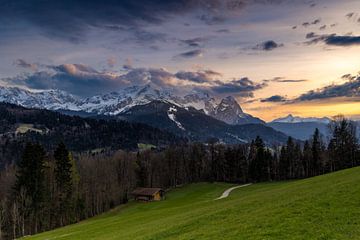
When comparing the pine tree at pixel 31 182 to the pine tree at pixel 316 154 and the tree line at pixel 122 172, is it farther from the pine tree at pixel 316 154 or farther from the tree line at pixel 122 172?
the pine tree at pixel 316 154

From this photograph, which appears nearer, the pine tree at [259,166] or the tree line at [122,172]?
the tree line at [122,172]

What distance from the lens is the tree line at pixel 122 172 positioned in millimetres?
91125

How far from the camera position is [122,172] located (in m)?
152

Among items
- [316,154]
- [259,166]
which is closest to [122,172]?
[259,166]

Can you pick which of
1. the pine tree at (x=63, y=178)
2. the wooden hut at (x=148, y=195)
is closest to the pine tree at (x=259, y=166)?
the wooden hut at (x=148, y=195)

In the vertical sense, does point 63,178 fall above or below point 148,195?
above

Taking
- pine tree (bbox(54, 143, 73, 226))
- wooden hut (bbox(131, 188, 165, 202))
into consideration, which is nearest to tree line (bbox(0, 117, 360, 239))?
pine tree (bbox(54, 143, 73, 226))

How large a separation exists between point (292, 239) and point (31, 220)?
88.8m

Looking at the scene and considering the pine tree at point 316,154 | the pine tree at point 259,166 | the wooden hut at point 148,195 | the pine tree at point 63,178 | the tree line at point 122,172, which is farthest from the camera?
the pine tree at point 259,166

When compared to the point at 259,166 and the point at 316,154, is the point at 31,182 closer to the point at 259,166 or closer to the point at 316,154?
A: the point at 259,166

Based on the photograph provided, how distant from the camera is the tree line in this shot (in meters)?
91.1

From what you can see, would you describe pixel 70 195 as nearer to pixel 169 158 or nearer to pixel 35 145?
pixel 35 145

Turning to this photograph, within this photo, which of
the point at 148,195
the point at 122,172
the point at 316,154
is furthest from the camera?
the point at 122,172

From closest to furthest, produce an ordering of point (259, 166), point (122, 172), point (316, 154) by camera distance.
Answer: point (316, 154)
point (259, 166)
point (122, 172)
